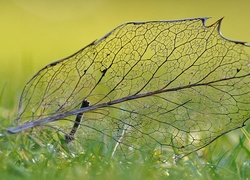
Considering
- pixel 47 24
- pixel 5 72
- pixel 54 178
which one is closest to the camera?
pixel 54 178

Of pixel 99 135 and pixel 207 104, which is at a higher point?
pixel 207 104

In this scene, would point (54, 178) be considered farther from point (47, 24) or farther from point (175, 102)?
point (47, 24)

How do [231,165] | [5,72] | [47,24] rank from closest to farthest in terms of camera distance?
[231,165]
[5,72]
[47,24]

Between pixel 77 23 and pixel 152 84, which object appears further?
pixel 77 23

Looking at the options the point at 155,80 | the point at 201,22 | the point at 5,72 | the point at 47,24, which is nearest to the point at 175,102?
the point at 155,80

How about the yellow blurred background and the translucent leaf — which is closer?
the translucent leaf

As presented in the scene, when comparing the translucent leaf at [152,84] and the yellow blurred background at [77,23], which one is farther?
the yellow blurred background at [77,23]

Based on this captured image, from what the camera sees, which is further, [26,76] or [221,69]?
[26,76]

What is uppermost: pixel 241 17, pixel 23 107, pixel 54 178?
pixel 241 17
